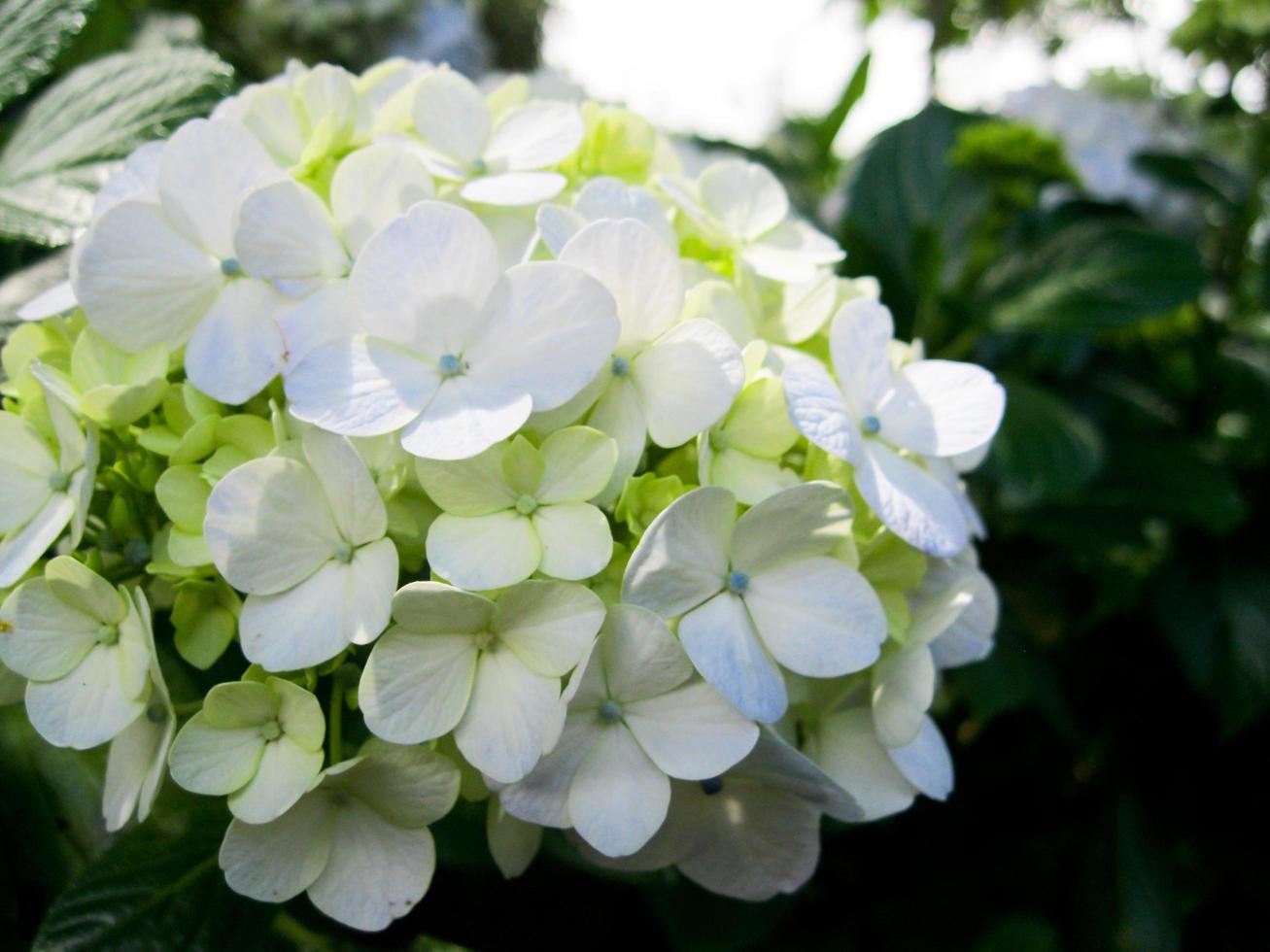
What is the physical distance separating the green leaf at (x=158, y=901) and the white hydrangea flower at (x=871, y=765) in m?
0.28

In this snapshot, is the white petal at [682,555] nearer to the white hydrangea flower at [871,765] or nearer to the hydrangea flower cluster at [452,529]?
the hydrangea flower cluster at [452,529]

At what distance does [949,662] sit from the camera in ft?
1.55

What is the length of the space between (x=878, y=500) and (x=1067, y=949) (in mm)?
856

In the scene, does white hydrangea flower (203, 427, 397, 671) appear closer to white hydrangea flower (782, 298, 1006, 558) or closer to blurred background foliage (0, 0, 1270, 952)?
white hydrangea flower (782, 298, 1006, 558)

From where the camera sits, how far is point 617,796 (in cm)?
36

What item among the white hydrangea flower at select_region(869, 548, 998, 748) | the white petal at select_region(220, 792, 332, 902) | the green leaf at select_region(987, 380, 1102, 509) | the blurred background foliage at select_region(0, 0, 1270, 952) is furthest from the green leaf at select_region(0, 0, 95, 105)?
the green leaf at select_region(987, 380, 1102, 509)

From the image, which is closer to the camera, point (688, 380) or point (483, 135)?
point (688, 380)

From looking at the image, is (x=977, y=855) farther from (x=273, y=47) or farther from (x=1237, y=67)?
(x=273, y=47)

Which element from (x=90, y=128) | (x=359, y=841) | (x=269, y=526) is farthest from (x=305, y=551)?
(x=90, y=128)

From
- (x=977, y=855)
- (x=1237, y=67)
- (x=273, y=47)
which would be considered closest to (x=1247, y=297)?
(x=1237, y=67)

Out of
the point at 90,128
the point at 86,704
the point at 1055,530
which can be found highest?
the point at 90,128

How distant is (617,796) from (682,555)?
93mm

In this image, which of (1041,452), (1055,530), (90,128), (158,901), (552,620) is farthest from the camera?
(1055,530)

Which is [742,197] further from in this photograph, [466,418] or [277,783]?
[277,783]
